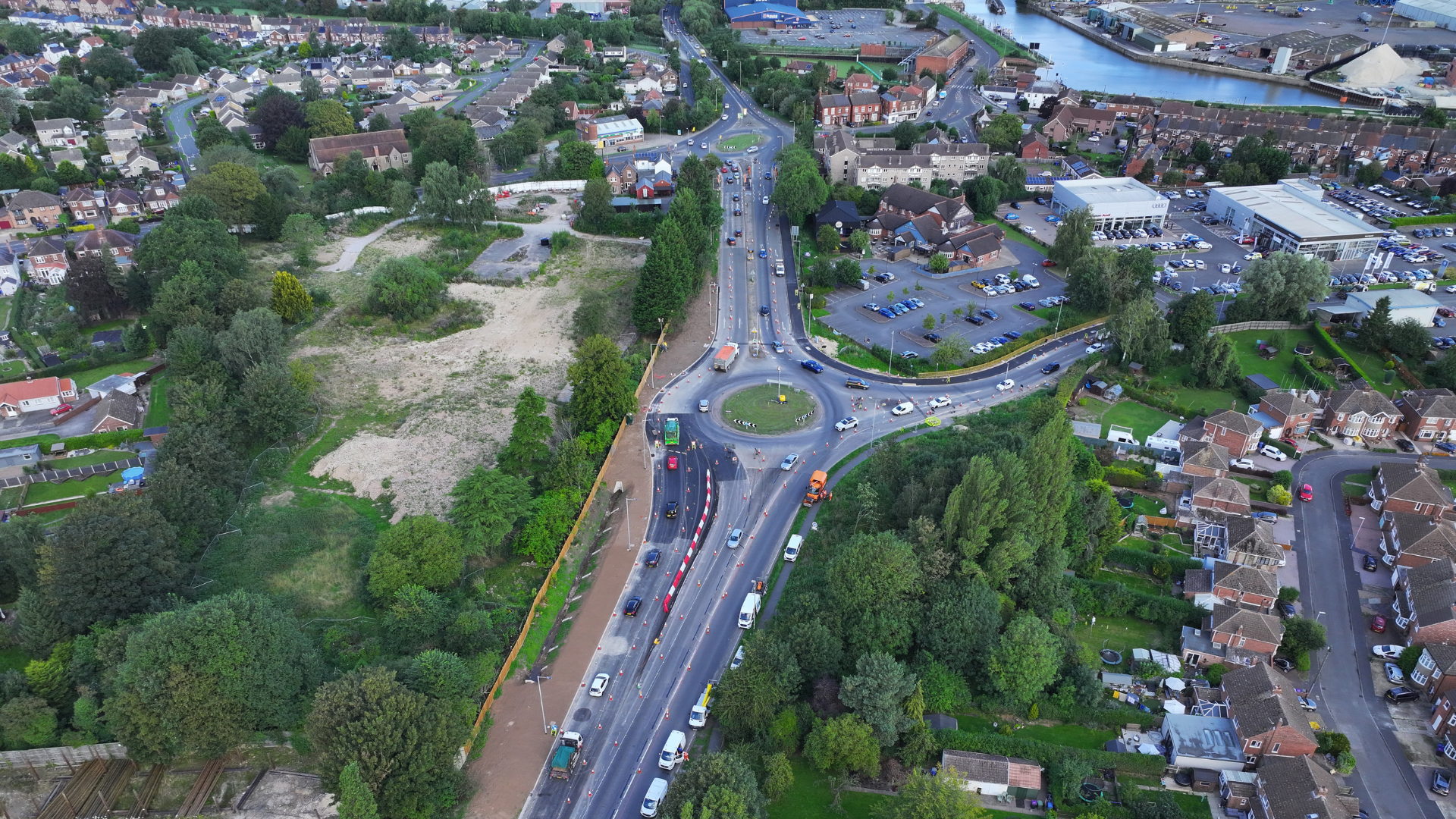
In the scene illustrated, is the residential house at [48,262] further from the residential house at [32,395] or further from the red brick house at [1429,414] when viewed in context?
the red brick house at [1429,414]

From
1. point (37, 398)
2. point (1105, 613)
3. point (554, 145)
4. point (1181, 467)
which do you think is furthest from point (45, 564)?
point (554, 145)

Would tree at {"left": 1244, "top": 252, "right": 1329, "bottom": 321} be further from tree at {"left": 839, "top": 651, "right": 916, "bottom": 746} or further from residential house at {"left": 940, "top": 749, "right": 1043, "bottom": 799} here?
tree at {"left": 839, "top": 651, "right": 916, "bottom": 746}

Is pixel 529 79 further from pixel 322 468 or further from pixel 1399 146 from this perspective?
pixel 1399 146

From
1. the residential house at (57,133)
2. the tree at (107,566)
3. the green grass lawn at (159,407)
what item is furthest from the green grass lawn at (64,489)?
the residential house at (57,133)

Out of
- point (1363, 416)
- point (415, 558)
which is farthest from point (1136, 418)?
point (415, 558)

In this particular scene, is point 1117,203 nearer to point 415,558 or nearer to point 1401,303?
point 1401,303
